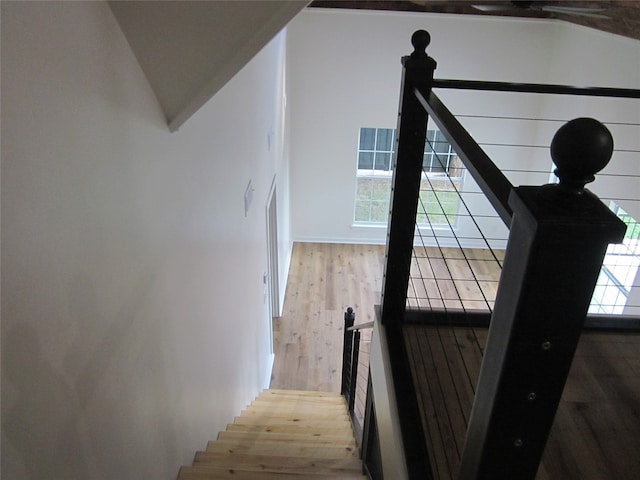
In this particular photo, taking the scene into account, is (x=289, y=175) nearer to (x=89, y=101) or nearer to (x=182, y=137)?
(x=182, y=137)

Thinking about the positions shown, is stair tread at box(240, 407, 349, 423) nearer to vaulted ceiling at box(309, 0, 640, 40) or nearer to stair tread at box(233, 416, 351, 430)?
stair tread at box(233, 416, 351, 430)

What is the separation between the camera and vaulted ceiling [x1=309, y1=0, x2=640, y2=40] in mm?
2686

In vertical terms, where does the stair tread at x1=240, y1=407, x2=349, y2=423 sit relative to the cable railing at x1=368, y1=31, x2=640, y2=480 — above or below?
below

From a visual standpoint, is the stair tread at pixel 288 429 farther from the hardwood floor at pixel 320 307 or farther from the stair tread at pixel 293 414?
the hardwood floor at pixel 320 307

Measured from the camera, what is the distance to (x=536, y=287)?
72cm

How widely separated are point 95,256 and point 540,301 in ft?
3.41

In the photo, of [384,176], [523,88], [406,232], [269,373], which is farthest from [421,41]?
[384,176]

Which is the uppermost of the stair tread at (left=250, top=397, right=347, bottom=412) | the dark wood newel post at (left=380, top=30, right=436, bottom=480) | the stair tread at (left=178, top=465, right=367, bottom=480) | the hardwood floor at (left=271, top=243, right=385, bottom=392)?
the dark wood newel post at (left=380, top=30, right=436, bottom=480)

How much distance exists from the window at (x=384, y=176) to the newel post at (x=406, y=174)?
18.6 feet

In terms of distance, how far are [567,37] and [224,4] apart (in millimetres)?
6557

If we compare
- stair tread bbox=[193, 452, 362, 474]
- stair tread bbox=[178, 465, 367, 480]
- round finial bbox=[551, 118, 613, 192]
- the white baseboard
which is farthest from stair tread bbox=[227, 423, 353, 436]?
round finial bbox=[551, 118, 613, 192]

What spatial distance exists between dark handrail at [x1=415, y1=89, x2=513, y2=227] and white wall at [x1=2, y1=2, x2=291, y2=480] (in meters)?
0.83

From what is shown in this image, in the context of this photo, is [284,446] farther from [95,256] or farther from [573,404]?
[95,256]

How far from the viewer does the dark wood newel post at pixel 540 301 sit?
0.67 metres
